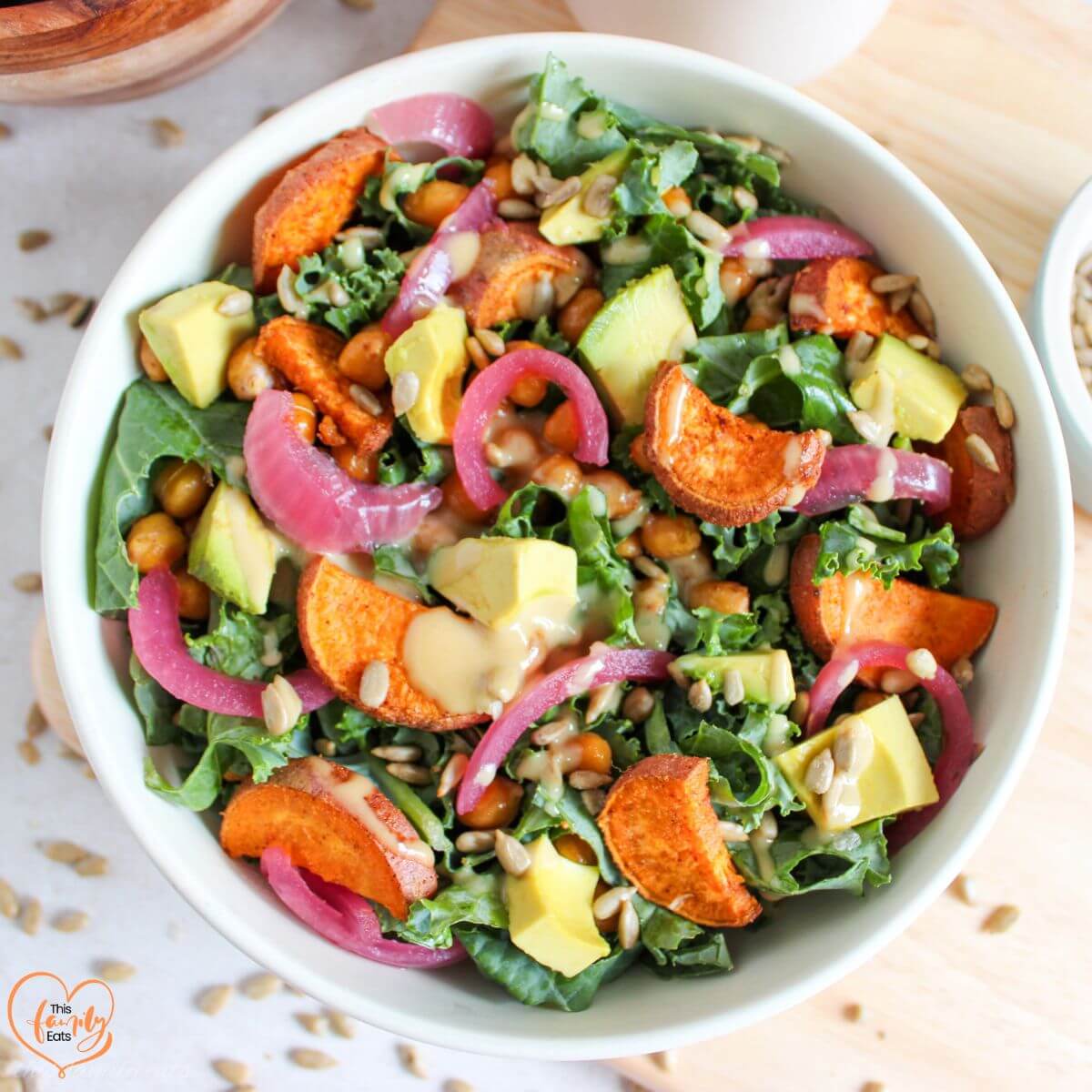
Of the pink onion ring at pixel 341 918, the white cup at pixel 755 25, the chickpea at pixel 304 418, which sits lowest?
the pink onion ring at pixel 341 918

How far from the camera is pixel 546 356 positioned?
82.1 inches

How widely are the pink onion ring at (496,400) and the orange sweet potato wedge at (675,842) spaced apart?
56 cm

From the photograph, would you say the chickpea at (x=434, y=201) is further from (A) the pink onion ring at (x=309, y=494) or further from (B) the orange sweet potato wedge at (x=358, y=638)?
(B) the orange sweet potato wedge at (x=358, y=638)

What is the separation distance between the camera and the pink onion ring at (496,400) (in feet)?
6.84

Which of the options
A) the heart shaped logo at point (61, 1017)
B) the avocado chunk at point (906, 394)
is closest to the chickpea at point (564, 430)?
the avocado chunk at point (906, 394)

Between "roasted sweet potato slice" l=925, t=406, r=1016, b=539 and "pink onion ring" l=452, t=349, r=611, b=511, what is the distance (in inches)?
26.2

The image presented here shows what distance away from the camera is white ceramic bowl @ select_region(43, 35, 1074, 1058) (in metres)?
1.99

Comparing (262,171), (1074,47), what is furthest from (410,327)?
(1074,47)

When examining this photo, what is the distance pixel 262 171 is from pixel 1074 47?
1768 millimetres

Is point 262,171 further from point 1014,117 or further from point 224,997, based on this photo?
point 224,997

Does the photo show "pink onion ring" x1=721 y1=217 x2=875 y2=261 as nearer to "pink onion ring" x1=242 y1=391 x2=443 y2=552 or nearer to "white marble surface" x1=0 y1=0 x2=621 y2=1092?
"pink onion ring" x1=242 y1=391 x2=443 y2=552

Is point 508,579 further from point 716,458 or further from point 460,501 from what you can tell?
point 716,458

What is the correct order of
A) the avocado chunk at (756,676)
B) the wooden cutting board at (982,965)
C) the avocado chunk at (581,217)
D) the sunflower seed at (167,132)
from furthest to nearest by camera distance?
the sunflower seed at (167,132) < the wooden cutting board at (982,965) < the avocado chunk at (581,217) < the avocado chunk at (756,676)

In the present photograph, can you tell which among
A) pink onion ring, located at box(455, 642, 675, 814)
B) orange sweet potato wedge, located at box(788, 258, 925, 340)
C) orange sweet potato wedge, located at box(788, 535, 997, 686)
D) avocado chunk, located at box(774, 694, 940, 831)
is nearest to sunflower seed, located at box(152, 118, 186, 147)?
orange sweet potato wedge, located at box(788, 258, 925, 340)
